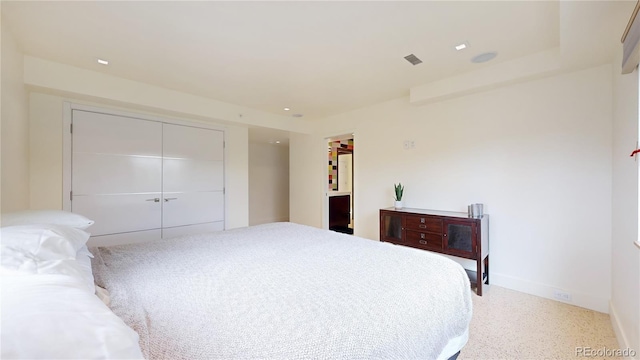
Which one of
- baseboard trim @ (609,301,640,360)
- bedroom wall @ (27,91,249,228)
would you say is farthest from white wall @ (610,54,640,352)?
bedroom wall @ (27,91,249,228)

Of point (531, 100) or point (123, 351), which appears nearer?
point (123, 351)

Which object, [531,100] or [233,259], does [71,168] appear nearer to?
[233,259]

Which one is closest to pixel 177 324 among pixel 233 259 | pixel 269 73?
pixel 233 259

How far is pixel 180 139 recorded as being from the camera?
3734 millimetres

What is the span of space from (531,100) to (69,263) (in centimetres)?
366

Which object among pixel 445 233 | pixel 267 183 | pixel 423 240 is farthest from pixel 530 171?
pixel 267 183

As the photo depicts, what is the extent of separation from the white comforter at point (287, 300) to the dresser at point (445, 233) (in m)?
1.31

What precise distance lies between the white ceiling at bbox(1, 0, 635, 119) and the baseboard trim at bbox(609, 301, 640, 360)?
2050 millimetres

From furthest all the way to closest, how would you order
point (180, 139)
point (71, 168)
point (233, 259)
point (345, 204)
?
point (345, 204)
point (180, 139)
point (71, 168)
point (233, 259)

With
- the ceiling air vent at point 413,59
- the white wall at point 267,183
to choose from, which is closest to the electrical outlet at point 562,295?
the ceiling air vent at point 413,59

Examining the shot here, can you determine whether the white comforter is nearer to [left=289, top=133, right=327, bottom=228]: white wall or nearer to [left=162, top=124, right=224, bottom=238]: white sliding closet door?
[left=162, top=124, right=224, bottom=238]: white sliding closet door

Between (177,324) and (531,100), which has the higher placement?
(531,100)

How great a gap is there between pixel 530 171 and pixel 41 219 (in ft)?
12.5

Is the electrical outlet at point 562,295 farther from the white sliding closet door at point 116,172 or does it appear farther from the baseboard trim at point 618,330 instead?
the white sliding closet door at point 116,172
